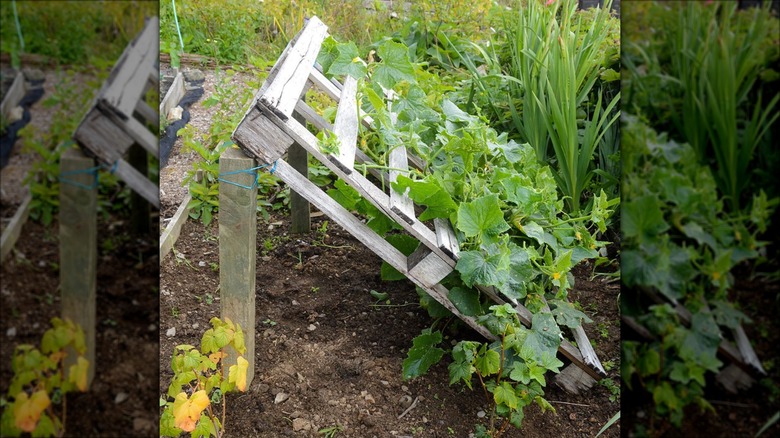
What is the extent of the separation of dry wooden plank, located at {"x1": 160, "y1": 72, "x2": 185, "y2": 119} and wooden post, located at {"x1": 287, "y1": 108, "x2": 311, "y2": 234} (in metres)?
1.24

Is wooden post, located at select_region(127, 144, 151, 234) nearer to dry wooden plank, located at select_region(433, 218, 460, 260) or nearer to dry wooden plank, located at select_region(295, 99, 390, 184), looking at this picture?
dry wooden plank, located at select_region(433, 218, 460, 260)

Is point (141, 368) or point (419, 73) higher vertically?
point (141, 368)

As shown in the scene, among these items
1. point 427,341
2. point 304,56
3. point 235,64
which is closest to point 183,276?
point 304,56

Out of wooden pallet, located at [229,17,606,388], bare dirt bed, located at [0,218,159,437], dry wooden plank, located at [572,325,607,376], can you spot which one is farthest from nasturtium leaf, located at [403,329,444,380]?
bare dirt bed, located at [0,218,159,437]

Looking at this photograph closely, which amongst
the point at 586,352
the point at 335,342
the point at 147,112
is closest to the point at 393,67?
the point at 335,342

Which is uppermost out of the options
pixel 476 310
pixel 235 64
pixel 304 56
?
pixel 304 56

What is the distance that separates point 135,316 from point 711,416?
547 millimetres

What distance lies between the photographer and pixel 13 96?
61 centimetres

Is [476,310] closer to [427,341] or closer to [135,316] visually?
[427,341]

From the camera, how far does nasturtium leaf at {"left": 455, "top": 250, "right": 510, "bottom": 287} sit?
2256mm

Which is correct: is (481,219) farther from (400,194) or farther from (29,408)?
(29,408)

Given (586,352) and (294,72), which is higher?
(294,72)

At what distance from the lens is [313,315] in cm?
318

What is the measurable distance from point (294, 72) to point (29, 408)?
7.69 ft
